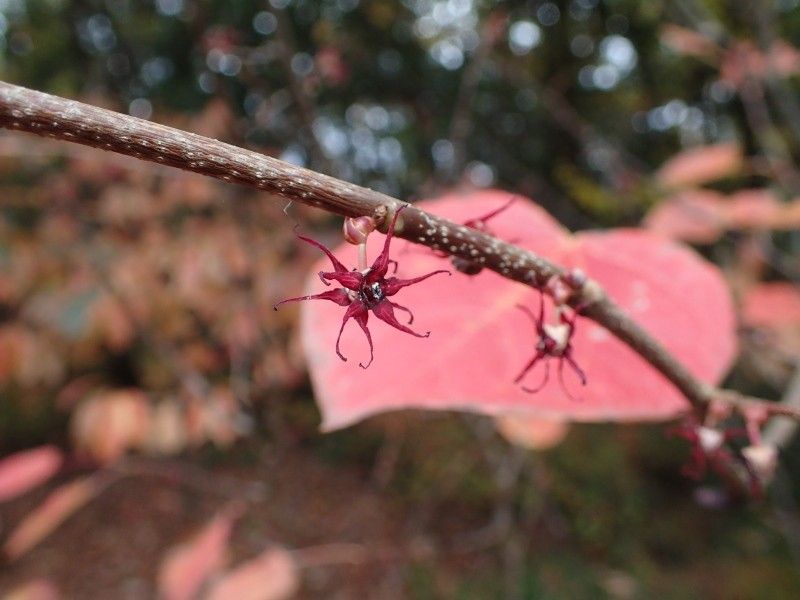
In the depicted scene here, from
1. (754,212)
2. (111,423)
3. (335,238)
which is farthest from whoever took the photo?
(111,423)

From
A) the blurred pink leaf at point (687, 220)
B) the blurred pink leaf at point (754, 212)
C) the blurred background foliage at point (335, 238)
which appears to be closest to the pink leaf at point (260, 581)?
the blurred background foliage at point (335, 238)

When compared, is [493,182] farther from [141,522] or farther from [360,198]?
[141,522]

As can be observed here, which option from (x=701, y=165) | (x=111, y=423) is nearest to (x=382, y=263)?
(x=701, y=165)

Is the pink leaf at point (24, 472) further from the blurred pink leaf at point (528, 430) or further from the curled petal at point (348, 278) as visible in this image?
the curled petal at point (348, 278)

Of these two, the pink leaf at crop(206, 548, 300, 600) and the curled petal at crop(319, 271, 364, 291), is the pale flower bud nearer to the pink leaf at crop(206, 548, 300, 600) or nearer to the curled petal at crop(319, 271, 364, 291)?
the curled petal at crop(319, 271, 364, 291)

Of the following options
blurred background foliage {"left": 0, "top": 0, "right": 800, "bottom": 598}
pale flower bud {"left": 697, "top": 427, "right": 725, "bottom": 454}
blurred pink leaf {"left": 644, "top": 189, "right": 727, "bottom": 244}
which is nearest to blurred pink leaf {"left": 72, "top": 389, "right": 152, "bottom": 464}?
blurred background foliage {"left": 0, "top": 0, "right": 800, "bottom": 598}

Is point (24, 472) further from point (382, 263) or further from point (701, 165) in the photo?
point (701, 165)
